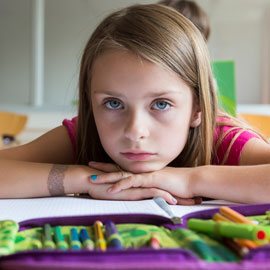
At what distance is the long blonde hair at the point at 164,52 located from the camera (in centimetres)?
94

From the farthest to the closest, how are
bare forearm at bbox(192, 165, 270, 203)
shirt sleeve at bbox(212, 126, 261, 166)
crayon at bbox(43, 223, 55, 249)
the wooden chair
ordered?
the wooden chair
shirt sleeve at bbox(212, 126, 261, 166)
bare forearm at bbox(192, 165, 270, 203)
crayon at bbox(43, 223, 55, 249)

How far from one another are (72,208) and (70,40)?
A: 811 cm

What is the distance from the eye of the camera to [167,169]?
36.9 inches

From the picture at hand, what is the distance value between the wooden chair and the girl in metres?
2.08

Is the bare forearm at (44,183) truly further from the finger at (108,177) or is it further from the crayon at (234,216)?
the crayon at (234,216)

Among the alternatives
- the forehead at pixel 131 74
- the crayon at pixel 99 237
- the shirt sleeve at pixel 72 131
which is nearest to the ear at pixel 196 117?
the forehead at pixel 131 74

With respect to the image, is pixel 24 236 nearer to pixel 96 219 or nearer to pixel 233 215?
pixel 96 219

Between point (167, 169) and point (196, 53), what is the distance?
29 cm

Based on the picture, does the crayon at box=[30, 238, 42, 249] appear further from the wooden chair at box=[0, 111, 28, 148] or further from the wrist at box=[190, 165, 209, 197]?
the wooden chair at box=[0, 111, 28, 148]

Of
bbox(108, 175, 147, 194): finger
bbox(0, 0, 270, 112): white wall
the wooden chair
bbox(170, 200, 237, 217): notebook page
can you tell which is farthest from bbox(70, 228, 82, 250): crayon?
bbox(0, 0, 270, 112): white wall

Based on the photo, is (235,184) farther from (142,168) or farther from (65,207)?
(65,207)

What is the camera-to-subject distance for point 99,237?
51 cm

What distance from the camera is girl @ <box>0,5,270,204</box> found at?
0.87 meters

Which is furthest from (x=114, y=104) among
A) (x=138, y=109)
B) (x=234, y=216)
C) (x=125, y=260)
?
(x=125, y=260)
